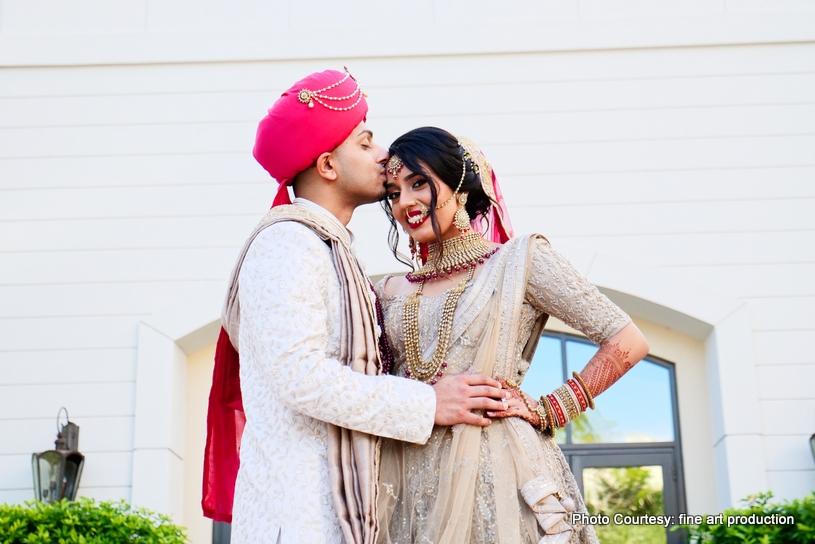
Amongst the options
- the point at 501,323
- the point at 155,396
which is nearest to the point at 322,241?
the point at 501,323

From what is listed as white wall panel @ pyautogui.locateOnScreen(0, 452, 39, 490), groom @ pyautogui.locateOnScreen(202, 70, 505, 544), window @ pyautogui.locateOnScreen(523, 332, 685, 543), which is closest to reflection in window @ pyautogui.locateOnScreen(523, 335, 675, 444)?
window @ pyautogui.locateOnScreen(523, 332, 685, 543)

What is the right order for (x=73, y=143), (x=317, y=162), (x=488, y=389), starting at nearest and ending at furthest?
(x=488, y=389), (x=317, y=162), (x=73, y=143)

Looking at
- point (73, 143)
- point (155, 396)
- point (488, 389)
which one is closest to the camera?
point (488, 389)

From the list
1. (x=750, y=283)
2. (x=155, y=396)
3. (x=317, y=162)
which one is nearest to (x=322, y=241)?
(x=317, y=162)

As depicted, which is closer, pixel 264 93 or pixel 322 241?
pixel 322 241

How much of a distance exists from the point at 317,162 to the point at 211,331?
3.18 m

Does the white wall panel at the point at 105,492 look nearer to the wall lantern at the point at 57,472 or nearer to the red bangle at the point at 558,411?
the wall lantern at the point at 57,472

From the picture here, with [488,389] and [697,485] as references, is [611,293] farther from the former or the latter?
[488,389]

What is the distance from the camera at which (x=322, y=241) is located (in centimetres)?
222

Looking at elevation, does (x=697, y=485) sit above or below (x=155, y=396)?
below

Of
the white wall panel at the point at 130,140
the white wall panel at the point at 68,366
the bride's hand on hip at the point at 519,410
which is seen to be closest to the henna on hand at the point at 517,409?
the bride's hand on hip at the point at 519,410

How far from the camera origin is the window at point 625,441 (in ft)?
17.7

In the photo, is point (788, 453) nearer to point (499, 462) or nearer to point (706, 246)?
point (706, 246)

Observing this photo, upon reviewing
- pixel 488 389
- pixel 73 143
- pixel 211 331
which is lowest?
pixel 488 389
